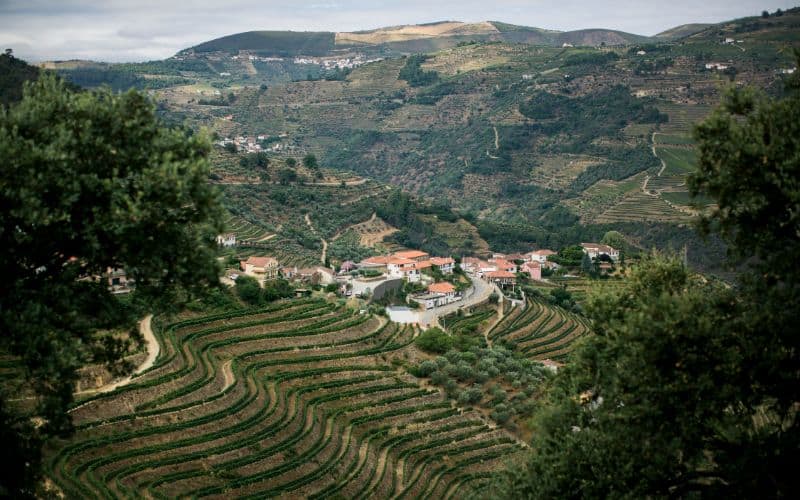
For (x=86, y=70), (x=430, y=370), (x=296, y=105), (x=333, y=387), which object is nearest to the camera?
(x=333, y=387)

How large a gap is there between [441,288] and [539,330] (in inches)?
298

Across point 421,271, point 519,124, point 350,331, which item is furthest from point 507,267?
point 519,124

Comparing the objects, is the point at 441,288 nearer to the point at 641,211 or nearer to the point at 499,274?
the point at 499,274

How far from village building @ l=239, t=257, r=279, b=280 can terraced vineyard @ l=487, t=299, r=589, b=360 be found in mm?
13667

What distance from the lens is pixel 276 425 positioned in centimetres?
2778

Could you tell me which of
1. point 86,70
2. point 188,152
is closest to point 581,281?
point 188,152

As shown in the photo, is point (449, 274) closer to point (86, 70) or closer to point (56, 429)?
point (56, 429)

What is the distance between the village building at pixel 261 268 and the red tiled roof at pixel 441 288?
40.1ft

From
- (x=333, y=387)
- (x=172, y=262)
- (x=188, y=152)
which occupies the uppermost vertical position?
(x=188, y=152)

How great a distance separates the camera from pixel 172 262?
12.1m

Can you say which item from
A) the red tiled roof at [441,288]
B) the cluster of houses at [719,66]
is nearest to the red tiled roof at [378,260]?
the red tiled roof at [441,288]

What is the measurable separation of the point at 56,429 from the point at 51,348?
1.26 m

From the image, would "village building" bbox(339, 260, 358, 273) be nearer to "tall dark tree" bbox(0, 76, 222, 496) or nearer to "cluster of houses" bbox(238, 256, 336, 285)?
"cluster of houses" bbox(238, 256, 336, 285)

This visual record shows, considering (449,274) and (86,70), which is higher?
(86,70)
